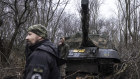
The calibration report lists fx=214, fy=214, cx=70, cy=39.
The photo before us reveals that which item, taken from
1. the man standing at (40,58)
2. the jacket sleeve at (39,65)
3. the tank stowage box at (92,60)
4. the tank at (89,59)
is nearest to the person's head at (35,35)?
the man standing at (40,58)

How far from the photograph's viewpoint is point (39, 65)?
81.1 inches

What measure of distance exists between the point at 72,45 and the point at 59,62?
269 inches

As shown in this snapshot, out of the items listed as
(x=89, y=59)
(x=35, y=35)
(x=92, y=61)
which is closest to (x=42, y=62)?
(x=35, y=35)

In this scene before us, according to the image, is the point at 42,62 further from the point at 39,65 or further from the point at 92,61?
the point at 92,61

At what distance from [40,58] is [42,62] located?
4 cm

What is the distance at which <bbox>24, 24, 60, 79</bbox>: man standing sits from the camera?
2.05 m

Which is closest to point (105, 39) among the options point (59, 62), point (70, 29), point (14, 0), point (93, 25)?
point (14, 0)

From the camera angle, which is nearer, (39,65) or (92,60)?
(39,65)

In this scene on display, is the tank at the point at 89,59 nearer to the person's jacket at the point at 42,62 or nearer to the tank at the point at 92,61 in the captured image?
the tank at the point at 92,61

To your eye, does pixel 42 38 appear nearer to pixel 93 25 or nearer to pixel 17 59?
pixel 17 59

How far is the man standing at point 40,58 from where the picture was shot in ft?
6.73

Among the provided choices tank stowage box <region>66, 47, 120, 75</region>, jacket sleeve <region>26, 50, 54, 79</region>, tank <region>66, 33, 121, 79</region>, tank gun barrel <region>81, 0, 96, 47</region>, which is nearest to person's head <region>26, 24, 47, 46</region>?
jacket sleeve <region>26, 50, 54, 79</region>

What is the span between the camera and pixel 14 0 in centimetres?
1173

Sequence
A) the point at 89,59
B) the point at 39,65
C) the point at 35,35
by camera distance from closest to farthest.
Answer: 1. the point at 39,65
2. the point at 35,35
3. the point at 89,59
